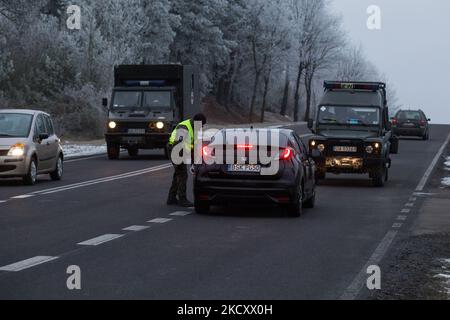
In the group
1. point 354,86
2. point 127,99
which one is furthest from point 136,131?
point 354,86

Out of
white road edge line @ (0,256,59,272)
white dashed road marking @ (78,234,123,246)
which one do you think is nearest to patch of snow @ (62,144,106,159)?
white dashed road marking @ (78,234,123,246)

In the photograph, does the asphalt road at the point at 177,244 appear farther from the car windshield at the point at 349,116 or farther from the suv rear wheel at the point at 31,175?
the car windshield at the point at 349,116

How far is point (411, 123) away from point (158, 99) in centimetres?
2524

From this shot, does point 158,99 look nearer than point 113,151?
Yes

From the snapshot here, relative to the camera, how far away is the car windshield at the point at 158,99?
3397 centimetres

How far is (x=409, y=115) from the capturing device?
55875 mm

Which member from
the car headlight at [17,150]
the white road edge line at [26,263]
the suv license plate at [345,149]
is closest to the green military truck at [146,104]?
the suv license plate at [345,149]

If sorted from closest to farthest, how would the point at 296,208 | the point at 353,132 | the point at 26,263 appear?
the point at 26,263 → the point at 296,208 → the point at 353,132

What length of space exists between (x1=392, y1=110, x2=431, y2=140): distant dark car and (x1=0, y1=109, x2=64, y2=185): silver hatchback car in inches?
1342

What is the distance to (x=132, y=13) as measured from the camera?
7094 centimetres

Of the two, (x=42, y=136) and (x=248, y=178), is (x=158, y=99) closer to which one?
(x=42, y=136)
